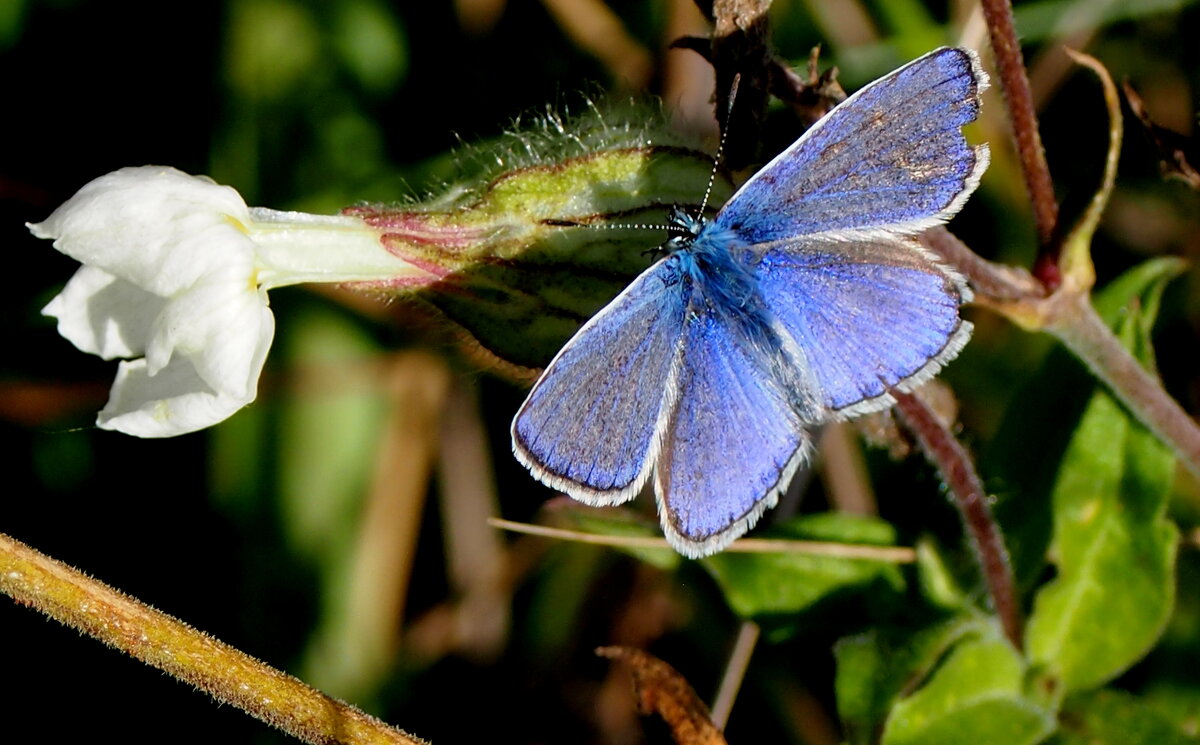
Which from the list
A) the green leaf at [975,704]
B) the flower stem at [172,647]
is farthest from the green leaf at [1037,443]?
the flower stem at [172,647]

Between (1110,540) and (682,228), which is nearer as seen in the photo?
(682,228)

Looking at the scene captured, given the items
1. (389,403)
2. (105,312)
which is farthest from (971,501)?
(389,403)

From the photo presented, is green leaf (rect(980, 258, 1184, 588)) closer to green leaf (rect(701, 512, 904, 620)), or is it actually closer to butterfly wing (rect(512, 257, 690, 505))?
green leaf (rect(701, 512, 904, 620))

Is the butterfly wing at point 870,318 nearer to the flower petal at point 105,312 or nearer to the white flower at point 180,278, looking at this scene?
the white flower at point 180,278

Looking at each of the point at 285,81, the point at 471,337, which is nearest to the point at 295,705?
the point at 471,337

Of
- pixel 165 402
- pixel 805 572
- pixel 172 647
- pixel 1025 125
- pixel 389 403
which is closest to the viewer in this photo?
pixel 172 647

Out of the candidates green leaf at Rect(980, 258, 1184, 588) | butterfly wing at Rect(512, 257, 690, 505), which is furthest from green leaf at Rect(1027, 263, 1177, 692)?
butterfly wing at Rect(512, 257, 690, 505)

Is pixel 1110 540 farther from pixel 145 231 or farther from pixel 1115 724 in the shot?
pixel 145 231
